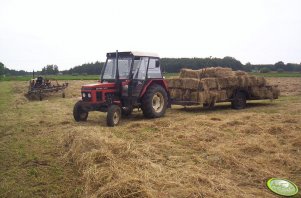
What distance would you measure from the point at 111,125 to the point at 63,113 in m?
4.08

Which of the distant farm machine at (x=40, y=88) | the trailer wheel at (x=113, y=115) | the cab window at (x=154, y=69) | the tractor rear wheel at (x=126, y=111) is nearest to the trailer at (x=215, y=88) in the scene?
the cab window at (x=154, y=69)

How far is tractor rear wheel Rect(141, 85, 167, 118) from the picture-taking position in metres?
11.0

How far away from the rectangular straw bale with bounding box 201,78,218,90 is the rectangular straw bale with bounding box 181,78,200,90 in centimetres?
29

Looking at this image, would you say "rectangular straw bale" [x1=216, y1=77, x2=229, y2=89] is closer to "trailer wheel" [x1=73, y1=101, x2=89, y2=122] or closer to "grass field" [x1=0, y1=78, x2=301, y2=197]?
"grass field" [x1=0, y1=78, x2=301, y2=197]

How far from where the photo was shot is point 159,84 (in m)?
11.8

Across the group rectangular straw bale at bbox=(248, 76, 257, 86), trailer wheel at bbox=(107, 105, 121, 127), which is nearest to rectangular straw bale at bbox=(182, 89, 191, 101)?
rectangular straw bale at bbox=(248, 76, 257, 86)

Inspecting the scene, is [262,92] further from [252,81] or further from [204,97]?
[204,97]

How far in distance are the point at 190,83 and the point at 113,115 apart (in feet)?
15.0

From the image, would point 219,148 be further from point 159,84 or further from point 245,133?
point 159,84

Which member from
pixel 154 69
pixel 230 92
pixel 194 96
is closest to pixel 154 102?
pixel 154 69

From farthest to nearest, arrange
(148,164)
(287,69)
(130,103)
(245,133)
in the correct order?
(287,69)
(130,103)
(245,133)
(148,164)

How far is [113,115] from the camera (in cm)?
977

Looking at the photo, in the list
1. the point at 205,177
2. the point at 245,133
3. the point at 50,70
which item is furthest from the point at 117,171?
the point at 50,70

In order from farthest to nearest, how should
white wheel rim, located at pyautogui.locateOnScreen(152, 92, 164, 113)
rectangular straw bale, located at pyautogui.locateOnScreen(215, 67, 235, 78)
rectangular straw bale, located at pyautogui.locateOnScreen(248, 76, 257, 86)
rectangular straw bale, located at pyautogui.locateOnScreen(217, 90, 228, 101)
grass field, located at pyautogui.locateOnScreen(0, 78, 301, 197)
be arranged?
rectangular straw bale, located at pyautogui.locateOnScreen(248, 76, 257, 86)
rectangular straw bale, located at pyautogui.locateOnScreen(215, 67, 235, 78)
rectangular straw bale, located at pyautogui.locateOnScreen(217, 90, 228, 101)
white wheel rim, located at pyautogui.locateOnScreen(152, 92, 164, 113)
grass field, located at pyautogui.locateOnScreen(0, 78, 301, 197)
